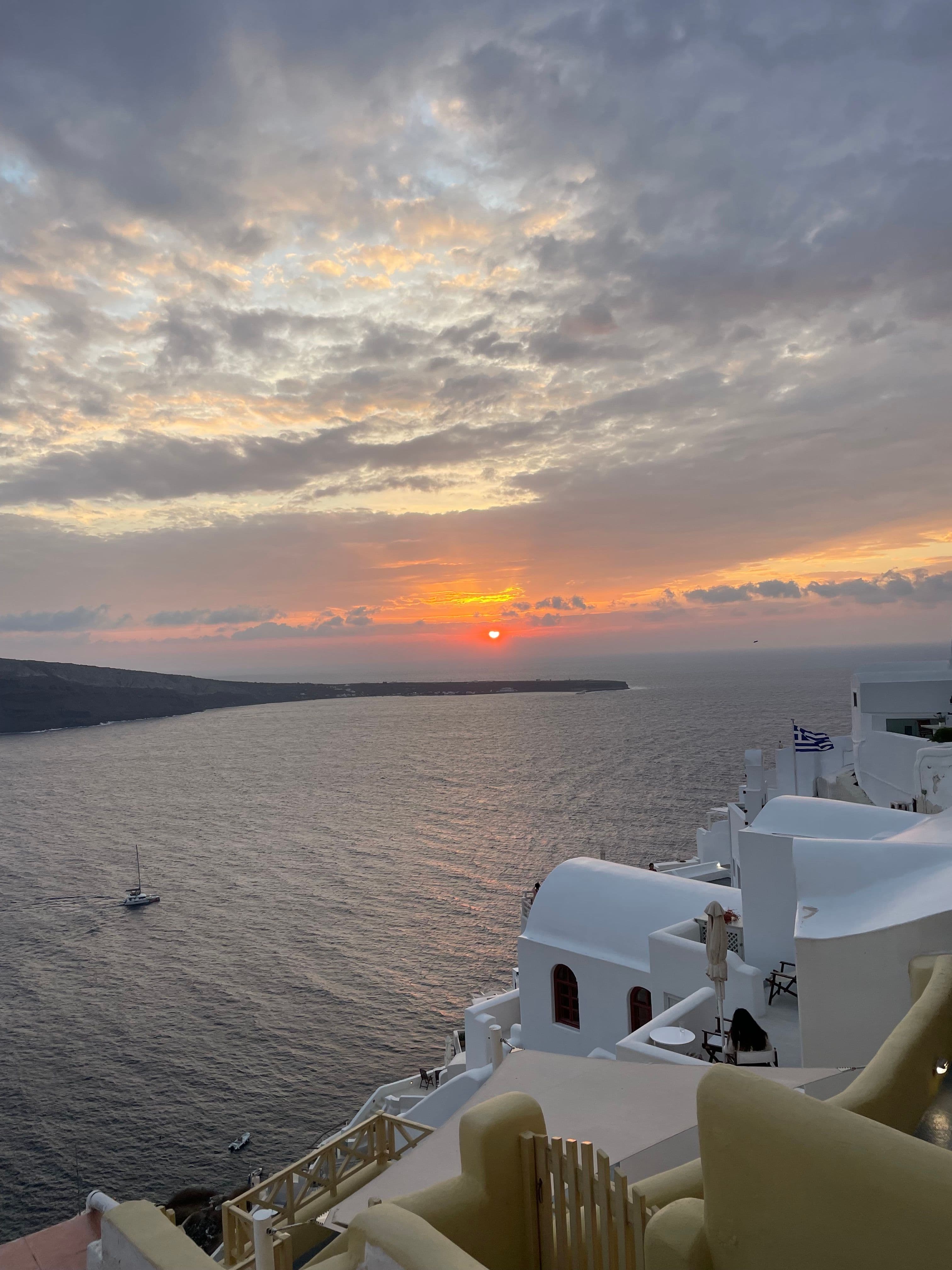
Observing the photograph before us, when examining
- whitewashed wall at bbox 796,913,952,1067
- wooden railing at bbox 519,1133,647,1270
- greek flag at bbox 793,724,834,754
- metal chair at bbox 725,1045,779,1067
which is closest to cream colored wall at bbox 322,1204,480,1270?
wooden railing at bbox 519,1133,647,1270

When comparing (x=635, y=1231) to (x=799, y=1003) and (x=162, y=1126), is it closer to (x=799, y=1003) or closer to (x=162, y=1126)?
(x=799, y=1003)

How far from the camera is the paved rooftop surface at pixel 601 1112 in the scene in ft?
30.1

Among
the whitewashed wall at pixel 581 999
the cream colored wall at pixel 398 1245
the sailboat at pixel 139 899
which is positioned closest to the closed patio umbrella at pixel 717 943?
the whitewashed wall at pixel 581 999

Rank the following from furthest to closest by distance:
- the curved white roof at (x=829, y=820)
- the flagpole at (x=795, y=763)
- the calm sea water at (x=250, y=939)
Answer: the flagpole at (x=795, y=763) < the calm sea water at (x=250, y=939) < the curved white roof at (x=829, y=820)

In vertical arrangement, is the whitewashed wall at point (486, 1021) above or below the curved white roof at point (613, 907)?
below

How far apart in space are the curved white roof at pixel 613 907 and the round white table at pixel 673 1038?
516 centimetres

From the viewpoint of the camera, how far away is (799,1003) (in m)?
12.6

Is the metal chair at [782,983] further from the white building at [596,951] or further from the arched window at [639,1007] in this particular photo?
the arched window at [639,1007]

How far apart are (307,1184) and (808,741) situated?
114 ft

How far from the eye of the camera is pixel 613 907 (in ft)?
74.8

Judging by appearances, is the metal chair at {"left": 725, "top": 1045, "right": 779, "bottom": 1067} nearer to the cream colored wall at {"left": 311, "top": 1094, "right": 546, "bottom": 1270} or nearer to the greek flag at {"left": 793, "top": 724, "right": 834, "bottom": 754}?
the cream colored wall at {"left": 311, "top": 1094, "right": 546, "bottom": 1270}

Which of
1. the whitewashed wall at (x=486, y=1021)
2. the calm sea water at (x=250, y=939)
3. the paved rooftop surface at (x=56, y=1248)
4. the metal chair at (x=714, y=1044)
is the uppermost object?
the metal chair at (x=714, y=1044)

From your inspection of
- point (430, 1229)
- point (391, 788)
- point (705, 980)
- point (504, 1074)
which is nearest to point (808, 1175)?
point (430, 1229)

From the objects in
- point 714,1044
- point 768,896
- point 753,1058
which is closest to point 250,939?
point 768,896
